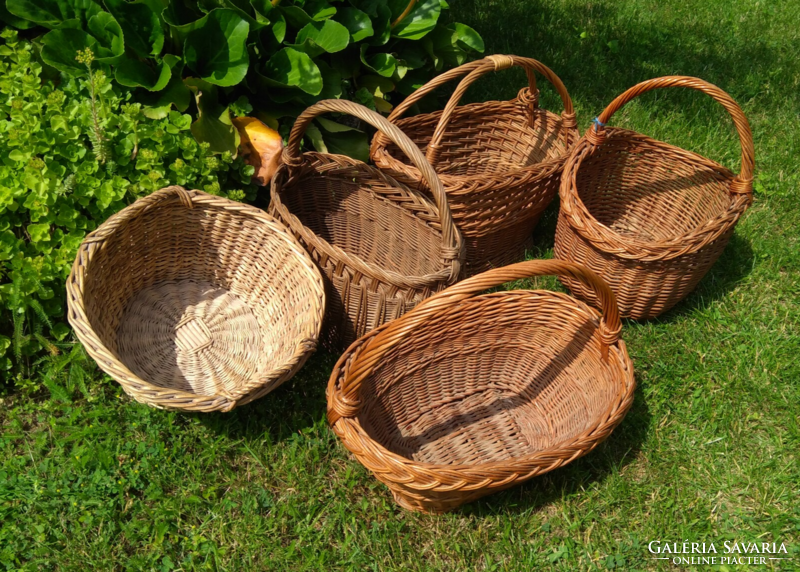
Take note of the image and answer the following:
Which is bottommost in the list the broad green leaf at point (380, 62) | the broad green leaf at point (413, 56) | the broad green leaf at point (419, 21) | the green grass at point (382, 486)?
the green grass at point (382, 486)

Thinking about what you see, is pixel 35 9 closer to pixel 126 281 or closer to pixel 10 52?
pixel 10 52

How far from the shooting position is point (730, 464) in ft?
8.05

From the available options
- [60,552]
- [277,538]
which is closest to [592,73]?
[277,538]

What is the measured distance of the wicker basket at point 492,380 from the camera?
226 centimetres

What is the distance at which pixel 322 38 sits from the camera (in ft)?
10.2

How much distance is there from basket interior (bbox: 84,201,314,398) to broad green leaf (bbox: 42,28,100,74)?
0.74 meters

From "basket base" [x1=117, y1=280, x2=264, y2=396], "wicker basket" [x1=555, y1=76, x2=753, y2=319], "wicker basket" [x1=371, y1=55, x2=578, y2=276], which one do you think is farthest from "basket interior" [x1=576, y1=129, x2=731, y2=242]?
"basket base" [x1=117, y1=280, x2=264, y2=396]

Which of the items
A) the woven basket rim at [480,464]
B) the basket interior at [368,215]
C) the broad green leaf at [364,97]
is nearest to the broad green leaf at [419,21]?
the broad green leaf at [364,97]

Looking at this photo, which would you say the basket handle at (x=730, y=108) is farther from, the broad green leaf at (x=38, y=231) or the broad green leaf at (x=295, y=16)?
the broad green leaf at (x=38, y=231)

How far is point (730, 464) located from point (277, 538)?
5.27 ft

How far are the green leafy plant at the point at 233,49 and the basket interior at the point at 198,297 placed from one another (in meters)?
0.42

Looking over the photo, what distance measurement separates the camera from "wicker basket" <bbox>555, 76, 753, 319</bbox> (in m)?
2.59

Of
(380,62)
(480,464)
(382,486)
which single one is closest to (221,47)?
(380,62)

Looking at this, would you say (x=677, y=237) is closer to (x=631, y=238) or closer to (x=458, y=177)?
(x=631, y=238)
